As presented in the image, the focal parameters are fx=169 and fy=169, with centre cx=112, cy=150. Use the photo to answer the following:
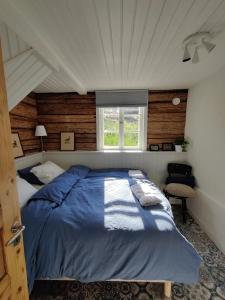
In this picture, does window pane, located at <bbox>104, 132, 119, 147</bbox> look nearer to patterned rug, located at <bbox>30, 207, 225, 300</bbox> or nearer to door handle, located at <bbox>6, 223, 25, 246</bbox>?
patterned rug, located at <bbox>30, 207, 225, 300</bbox>

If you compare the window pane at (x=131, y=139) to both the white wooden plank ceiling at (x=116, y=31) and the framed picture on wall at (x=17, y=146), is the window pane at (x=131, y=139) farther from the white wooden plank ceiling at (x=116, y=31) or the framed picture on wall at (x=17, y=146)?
the framed picture on wall at (x=17, y=146)

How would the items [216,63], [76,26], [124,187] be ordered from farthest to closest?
1. [124,187]
2. [216,63]
3. [76,26]

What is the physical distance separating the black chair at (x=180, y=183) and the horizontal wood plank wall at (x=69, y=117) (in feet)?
5.31

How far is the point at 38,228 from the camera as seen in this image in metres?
1.51

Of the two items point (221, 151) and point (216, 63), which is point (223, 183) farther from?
point (216, 63)

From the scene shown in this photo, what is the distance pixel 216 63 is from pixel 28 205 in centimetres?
266

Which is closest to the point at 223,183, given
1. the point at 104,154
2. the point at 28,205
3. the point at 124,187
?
the point at 124,187

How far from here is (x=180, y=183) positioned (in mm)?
2959

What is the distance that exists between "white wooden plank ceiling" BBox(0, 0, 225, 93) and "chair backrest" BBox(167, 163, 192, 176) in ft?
5.43

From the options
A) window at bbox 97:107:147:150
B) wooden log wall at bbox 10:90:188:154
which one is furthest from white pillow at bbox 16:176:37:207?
window at bbox 97:107:147:150

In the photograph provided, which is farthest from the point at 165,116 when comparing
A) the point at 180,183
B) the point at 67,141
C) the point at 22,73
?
the point at 22,73

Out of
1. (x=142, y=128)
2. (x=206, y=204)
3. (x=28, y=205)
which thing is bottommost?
(x=206, y=204)

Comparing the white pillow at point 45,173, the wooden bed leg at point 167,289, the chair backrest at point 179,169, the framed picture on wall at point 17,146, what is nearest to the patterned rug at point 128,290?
the wooden bed leg at point 167,289

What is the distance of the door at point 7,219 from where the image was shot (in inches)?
32.7
